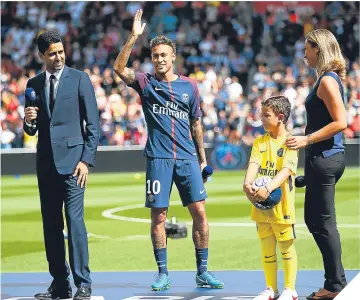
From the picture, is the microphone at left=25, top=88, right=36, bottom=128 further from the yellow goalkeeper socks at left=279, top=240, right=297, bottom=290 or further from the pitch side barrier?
the pitch side barrier

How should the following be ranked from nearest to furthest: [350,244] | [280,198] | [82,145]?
1. [280,198]
2. [82,145]
3. [350,244]

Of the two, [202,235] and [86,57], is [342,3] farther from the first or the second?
[202,235]

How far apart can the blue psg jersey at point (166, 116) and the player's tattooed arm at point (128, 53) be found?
0.38ft

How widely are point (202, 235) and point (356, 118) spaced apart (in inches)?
748

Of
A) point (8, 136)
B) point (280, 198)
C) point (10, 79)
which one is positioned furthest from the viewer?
point (10, 79)

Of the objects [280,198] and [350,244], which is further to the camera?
[350,244]

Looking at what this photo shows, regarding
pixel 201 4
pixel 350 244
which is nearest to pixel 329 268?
pixel 350 244

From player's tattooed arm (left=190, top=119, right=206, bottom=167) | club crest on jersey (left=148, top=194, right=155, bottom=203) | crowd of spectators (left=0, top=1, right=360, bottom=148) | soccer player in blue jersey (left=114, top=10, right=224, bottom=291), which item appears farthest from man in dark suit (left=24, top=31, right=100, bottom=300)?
crowd of spectators (left=0, top=1, right=360, bottom=148)

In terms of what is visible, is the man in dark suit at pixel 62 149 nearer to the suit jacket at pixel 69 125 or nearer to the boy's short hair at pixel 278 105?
the suit jacket at pixel 69 125

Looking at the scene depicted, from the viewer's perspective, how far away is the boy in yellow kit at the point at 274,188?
25.6ft

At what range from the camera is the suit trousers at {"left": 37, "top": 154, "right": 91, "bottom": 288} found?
8.10 meters

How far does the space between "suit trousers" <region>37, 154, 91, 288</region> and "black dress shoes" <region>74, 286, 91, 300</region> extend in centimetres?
4

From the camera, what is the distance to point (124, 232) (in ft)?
47.6

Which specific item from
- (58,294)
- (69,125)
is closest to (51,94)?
(69,125)
